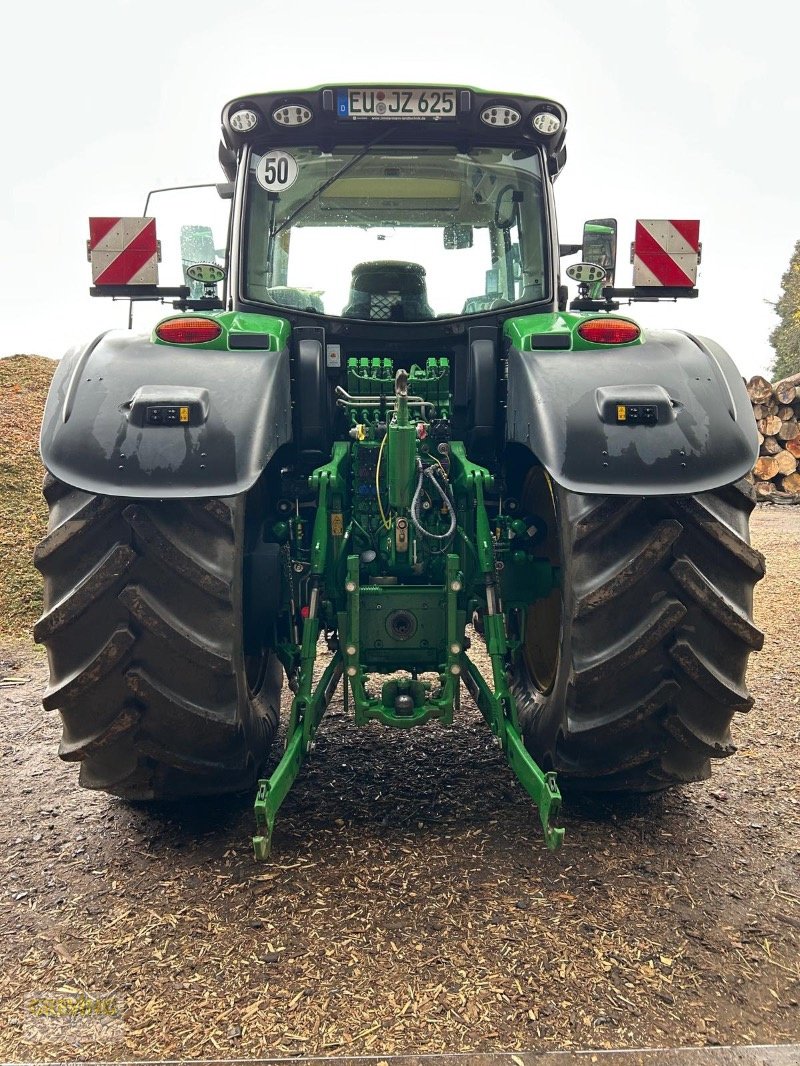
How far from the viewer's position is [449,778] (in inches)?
128

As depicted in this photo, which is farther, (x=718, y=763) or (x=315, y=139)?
(x=718, y=763)

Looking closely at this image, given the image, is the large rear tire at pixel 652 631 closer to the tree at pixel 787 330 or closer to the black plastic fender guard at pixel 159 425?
the black plastic fender guard at pixel 159 425

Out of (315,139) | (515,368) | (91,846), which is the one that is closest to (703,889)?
(515,368)

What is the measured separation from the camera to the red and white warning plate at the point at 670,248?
11.0 ft

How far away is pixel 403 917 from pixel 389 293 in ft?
7.07

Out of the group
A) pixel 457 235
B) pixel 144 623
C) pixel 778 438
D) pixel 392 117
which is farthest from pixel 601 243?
pixel 778 438

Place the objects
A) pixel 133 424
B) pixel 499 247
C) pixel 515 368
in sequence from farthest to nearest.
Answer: pixel 499 247 → pixel 515 368 → pixel 133 424

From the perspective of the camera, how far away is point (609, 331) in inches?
106

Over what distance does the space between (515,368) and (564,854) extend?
1.53 meters

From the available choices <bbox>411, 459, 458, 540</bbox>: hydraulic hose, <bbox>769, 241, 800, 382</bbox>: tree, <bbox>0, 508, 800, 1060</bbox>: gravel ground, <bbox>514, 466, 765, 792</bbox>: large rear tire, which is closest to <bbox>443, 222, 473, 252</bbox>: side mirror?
<bbox>411, 459, 458, 540</bbox>: hydraulic hose

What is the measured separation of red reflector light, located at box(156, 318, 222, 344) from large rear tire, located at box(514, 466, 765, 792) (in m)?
1.17

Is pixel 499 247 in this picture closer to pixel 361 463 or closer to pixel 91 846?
pixel 361 463

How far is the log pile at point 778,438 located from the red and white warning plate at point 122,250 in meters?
11.4

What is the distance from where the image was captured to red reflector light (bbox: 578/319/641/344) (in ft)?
8.82
